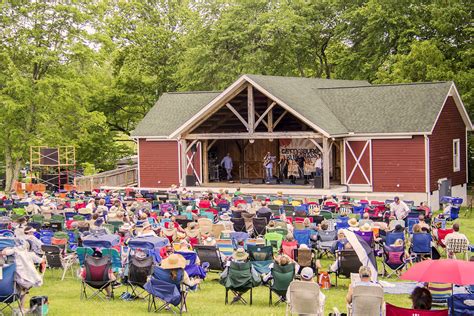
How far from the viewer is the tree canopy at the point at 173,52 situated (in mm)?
40688

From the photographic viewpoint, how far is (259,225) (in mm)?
19594

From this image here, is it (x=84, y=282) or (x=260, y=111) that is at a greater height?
(x=260, y=111)

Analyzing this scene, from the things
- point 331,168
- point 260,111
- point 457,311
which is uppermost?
point 260,111

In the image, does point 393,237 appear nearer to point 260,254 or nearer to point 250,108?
point 260,254

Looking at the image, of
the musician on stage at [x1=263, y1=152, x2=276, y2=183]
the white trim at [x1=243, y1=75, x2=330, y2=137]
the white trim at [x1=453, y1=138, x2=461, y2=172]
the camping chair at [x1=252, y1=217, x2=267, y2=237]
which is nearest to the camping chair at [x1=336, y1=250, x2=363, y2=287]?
the camping chair at [x1=252, y1=217, x2=267, y2=237]

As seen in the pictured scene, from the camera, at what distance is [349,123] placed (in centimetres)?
3356

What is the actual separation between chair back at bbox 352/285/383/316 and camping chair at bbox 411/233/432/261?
19.6 ft

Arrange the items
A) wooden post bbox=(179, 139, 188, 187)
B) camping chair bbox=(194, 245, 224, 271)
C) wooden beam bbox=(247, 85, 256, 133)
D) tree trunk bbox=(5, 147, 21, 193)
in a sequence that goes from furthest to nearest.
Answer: tree trunk bbox=(5, 147, 21, 193), wooden post bbox=(179, 139, 188, 187), wooden beam bbox=(247, 85, 256, 133), camping chair bbox=(194, 245, 224, 271)

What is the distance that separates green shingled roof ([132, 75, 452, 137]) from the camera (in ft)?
104

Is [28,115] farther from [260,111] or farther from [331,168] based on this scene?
[331,168]

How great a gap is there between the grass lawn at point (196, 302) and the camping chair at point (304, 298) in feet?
3.96

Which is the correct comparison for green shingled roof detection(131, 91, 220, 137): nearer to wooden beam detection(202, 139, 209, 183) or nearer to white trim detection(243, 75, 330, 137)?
wooden beam detection(202, 139, 209, 183)

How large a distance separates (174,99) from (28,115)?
8.24 m

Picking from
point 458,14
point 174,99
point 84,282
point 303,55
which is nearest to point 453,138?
point 458,14
